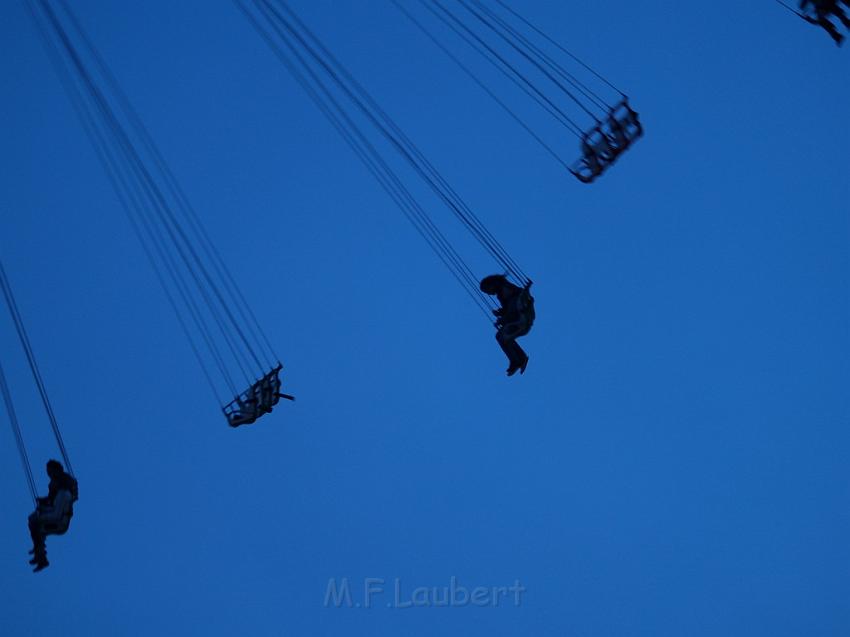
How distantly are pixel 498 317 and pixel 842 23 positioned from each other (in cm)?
716

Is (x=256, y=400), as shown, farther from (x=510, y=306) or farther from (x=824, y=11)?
(x=824, y=11)

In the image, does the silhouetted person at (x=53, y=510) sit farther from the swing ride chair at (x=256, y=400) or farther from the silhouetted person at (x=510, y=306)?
the silhouetted person at (x=510, y=306)

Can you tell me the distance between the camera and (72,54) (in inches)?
704

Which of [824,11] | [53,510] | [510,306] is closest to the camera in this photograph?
[824,11]

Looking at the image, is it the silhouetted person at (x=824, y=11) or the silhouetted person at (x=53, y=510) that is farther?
the silhouetted person at (x=53, y=510)

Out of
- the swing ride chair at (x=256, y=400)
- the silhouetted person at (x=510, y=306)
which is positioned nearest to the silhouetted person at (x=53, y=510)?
the swing ride chair at (x=256, y=400)

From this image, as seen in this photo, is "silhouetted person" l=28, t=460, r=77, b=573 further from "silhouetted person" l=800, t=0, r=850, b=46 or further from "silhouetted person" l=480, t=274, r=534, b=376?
"silhouetted person" l=800, t=0, r=850, b=46

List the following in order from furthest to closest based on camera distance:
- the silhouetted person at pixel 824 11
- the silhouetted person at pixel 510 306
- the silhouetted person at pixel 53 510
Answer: the silhouetted person at pixel 53 510
the silhouetted person at pixel 510 306
the silhouetted person at pixel 824 11

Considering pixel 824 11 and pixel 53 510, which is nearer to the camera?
pixel 824 11

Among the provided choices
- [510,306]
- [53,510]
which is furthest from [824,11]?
[53,510]

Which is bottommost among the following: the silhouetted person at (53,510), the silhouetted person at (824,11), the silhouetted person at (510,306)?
the silhouetted person at (824,11)

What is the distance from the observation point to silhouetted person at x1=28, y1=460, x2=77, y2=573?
17859mm

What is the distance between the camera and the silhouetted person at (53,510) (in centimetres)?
1786

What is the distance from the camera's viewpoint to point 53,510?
1791cm
